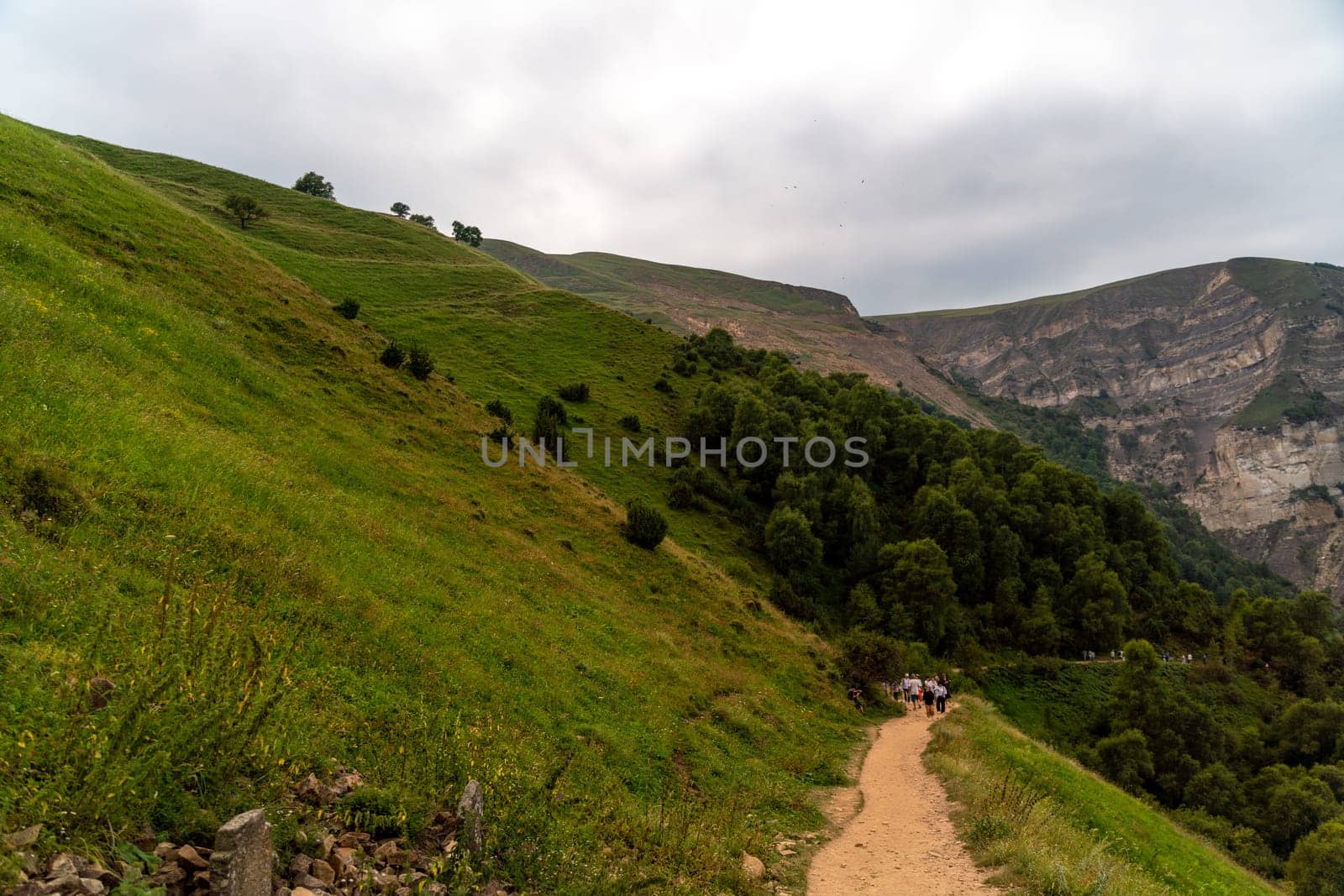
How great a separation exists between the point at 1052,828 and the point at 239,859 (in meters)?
14.0

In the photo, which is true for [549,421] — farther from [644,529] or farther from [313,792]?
[313,792]

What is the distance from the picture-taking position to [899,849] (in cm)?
1178

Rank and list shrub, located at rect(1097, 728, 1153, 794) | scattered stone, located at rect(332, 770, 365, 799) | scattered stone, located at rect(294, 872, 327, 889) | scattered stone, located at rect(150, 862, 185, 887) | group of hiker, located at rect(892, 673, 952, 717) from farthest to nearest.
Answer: shrub, located at rect(1097, 728, 1153, 794) < group of hiker, located at rect(892, 673, 952, 717) < scattered stone, located at rect(332, 770, 365, 799) < scattered stone, located at rect(294, 872, 327, 889) < scattered stone, located at rect(150, 862, 185, 887)

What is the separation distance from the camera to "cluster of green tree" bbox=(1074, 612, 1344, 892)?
40481 millimetres

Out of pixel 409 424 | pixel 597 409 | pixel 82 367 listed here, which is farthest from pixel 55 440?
pixel 597 409

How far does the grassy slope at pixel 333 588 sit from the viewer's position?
20.5ft

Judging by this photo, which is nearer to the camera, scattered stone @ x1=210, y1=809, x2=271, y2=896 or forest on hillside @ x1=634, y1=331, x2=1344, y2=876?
scattered stone @ x1=210, y1=809, x2=271, y2=896

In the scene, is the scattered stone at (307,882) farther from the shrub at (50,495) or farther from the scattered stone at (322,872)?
the shrub at (50,495)

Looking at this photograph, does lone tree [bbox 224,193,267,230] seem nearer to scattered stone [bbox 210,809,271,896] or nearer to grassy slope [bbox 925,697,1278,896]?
scattered stone [bbox 210,809,271,896]

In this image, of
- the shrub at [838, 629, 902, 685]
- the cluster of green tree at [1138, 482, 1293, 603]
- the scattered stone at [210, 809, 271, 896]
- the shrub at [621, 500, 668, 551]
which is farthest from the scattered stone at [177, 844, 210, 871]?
the cluster of green tree at [1138, 482, 1293, 603]

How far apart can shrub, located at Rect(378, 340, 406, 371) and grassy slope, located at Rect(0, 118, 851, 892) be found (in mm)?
2126

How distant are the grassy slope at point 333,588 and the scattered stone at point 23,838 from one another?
15 centimetres

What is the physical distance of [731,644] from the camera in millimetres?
27625

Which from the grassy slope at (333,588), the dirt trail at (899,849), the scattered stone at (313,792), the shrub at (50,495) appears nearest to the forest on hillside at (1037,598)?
the grassy slope at (333,588)
